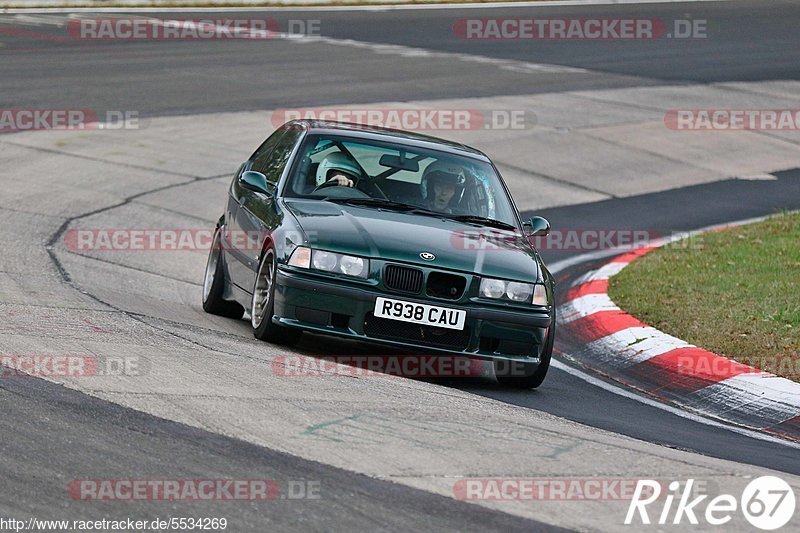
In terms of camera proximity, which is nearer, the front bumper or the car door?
the front bumper

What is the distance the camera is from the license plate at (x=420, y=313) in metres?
7.86

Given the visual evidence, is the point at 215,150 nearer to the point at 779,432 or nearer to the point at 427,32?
the point at 779,432

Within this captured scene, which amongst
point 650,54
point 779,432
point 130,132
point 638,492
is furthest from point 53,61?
point 638,492

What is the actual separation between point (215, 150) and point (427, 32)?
13.3 meters

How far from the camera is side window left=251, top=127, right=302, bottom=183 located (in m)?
9.50

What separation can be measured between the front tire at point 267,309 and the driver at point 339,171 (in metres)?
0.85

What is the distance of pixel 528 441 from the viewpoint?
20.0ft

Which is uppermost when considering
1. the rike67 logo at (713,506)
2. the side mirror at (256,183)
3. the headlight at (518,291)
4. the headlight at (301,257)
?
the side mirror at (256,183)
